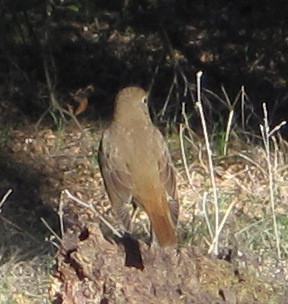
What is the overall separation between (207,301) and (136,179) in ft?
5.54

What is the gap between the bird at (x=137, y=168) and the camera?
6.34 meters

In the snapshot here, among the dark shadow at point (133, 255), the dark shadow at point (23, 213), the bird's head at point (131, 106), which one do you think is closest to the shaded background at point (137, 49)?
the dark shadow at point (23, 213)

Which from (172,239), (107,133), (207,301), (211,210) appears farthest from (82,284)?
(211,210)

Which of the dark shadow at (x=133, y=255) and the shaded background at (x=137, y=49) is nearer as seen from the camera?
the dark shadow at (x=133, y=255)

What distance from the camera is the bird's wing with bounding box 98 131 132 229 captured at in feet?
21.3

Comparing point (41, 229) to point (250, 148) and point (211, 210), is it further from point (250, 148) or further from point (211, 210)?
point (250, 148)

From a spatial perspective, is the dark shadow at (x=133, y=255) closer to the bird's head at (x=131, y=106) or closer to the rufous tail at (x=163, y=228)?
the rufous tail at (x=163, y=228)

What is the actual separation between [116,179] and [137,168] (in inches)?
5.2

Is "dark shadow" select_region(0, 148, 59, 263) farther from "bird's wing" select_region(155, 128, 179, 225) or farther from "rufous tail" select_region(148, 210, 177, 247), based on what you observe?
"rufous tail" select_region(148, 210, 177, 247)

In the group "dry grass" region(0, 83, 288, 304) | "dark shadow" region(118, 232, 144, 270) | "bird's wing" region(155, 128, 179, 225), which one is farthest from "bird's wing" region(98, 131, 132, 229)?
"dark shadow" region(118, 232, 144, 270)

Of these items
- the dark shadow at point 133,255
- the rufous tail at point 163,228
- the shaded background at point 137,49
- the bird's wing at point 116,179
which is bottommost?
the shaded background at point 137,49

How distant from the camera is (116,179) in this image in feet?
21.6

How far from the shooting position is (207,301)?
4.91 metres

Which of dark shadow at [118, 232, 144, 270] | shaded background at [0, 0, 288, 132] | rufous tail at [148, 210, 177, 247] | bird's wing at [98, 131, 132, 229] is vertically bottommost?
shaded background at [0, 0, 288, 132]
